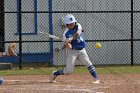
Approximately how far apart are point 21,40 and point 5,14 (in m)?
1.31

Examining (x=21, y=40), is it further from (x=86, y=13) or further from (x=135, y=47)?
(x=135, y=47)

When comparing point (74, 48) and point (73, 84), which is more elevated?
point (74, 48)

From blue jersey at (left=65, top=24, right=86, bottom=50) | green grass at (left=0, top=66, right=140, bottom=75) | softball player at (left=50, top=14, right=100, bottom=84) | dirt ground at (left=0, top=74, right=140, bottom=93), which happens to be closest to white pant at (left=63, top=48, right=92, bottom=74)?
softball player at (left=50, top=14, right=100, bottom=84)

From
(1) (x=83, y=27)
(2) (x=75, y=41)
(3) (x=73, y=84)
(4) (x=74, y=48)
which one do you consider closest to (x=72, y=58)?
(4) (x=74, y=48)

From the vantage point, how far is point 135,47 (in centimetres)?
1669

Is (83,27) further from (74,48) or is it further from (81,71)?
(74,48)

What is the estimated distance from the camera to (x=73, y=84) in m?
11.1

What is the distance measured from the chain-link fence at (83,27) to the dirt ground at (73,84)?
124 inches

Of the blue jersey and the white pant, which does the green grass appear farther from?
the blue jersey

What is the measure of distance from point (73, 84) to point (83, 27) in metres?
5.50

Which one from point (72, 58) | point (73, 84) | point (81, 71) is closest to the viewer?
point (73, 84)

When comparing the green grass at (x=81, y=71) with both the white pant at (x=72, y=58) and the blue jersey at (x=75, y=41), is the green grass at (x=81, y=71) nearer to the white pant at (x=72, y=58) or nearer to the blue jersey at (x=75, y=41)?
the white pant at (x=72, y=58)

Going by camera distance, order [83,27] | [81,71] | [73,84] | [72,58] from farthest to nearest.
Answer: [83,27] < [81,71] < [72,58] < [73,84]

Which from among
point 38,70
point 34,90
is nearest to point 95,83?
point 34,90
